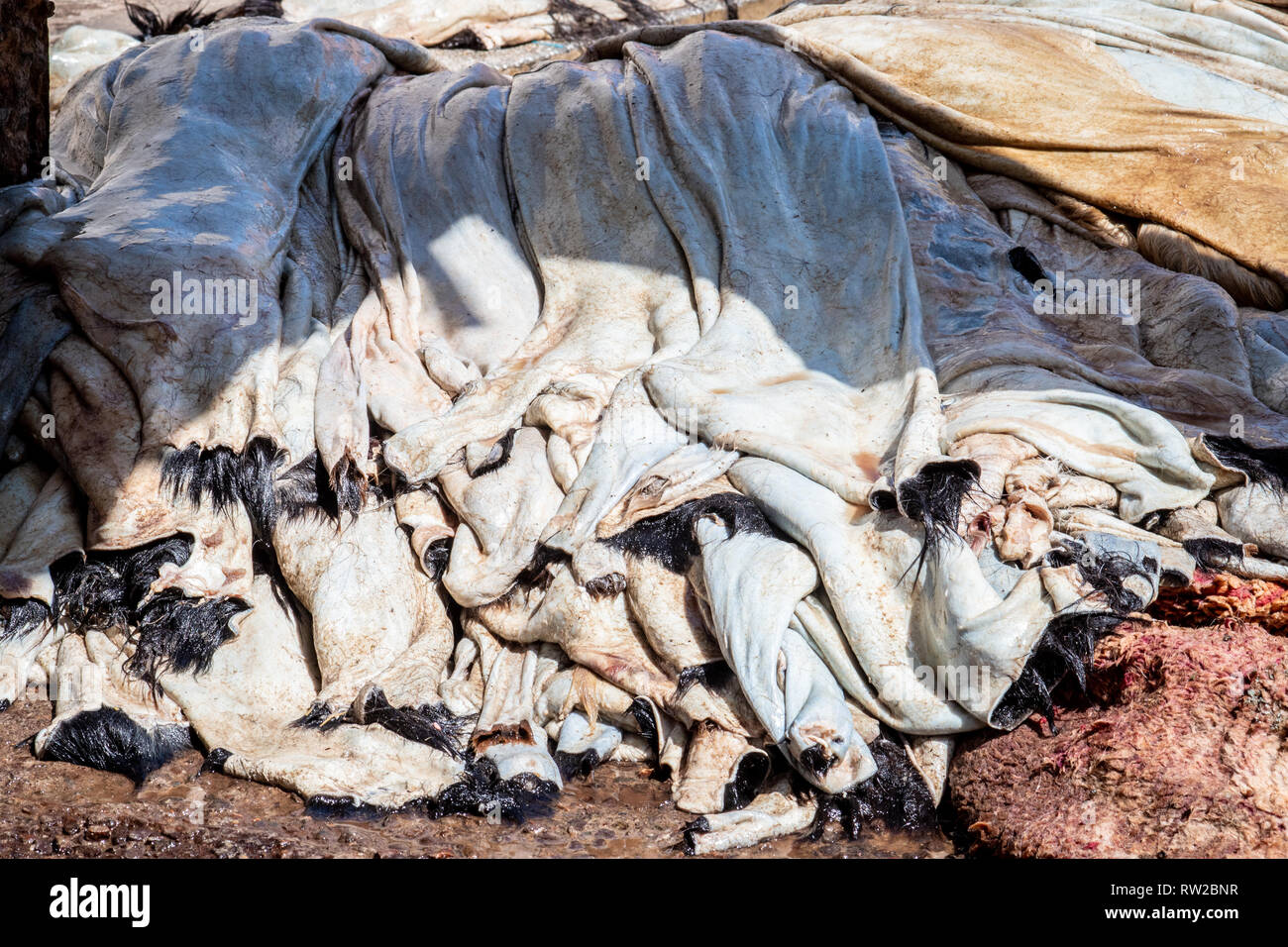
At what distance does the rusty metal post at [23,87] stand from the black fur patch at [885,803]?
3.31m

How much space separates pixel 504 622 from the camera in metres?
3.57

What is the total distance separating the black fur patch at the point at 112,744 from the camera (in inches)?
124

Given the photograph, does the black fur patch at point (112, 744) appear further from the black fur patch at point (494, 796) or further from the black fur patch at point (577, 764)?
the black fur patch at point (577, 764)

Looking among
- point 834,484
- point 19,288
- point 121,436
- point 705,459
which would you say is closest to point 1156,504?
point 834,484

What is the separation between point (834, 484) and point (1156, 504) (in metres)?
0.87

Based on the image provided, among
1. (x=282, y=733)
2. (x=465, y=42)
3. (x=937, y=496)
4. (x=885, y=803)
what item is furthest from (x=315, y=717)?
(x=465, y=42)

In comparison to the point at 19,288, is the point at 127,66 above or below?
above

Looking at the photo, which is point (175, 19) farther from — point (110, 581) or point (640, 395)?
point (640, 395)

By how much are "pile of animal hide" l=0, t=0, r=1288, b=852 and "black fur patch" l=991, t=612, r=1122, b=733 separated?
1cm

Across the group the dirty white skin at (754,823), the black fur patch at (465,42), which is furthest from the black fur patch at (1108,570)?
the black fur patch at (465,42)

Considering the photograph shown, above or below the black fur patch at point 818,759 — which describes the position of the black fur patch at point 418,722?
below

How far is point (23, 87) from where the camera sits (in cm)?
416

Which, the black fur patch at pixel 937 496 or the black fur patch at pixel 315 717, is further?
the black fur patch at pixel 315 717
